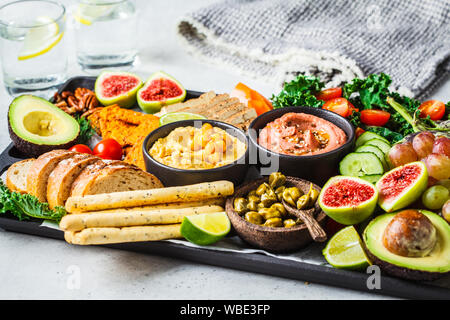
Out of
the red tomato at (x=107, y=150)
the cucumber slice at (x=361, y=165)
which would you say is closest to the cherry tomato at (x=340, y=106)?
the cucumber slice at (x=361, y=165)

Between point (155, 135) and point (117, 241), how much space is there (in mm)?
1138

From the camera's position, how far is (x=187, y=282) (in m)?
3.65

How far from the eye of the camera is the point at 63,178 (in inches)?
158

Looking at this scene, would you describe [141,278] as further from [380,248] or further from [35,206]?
[380,248]

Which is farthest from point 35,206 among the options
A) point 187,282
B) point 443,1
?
point 443,1

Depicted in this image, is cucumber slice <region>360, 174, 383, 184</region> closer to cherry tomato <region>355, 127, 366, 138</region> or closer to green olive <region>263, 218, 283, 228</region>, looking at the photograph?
green olive <region>263, 218, 283, 228</region>

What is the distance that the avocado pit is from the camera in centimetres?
326

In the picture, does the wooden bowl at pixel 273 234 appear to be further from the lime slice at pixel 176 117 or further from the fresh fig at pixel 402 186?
the lime slice at pixel 176 117

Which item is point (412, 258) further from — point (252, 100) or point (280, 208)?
point (252, 100)

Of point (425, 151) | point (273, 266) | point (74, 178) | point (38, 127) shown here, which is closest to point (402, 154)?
point (425, 151)

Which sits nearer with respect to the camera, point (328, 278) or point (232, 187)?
point (328, 278)

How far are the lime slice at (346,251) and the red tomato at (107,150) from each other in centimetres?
209

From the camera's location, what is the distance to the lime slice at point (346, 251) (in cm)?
347

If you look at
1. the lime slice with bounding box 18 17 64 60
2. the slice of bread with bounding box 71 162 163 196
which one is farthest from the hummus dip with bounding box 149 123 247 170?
the lime slice with bounding box 18 17 64 60
